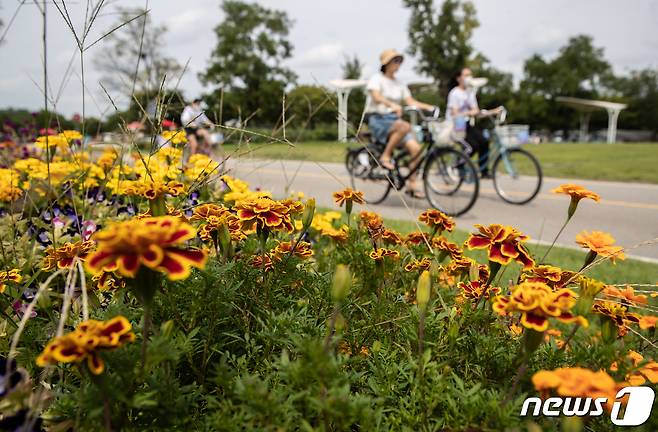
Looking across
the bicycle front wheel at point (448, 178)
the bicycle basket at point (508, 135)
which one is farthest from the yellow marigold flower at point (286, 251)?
the bicycle basket at point (508, 135)

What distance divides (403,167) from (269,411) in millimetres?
5081

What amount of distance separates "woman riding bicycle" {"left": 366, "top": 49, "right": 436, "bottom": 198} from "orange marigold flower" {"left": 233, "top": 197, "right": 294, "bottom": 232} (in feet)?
13.1

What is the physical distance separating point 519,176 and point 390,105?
2.61 metres

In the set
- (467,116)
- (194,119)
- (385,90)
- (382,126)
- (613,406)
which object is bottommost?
(613,406)

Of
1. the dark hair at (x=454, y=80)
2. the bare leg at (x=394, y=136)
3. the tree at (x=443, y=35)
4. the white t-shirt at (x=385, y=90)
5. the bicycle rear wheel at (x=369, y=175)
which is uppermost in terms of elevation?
the tree at (x=443, y=35)

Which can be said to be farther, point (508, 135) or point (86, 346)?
point (508, 135)

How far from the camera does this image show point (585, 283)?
36.4 inches

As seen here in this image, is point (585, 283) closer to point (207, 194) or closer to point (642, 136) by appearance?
point (207, 194)

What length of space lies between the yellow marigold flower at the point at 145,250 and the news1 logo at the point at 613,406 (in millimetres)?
637

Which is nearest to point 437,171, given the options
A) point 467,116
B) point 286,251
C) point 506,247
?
point 467,116

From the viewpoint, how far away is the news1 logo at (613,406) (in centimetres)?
82

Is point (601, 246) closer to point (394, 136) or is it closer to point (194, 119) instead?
point (194, 119)

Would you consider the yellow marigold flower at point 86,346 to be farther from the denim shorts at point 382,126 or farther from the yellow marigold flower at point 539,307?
the denim shorts at point 382,126

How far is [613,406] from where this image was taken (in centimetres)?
81
